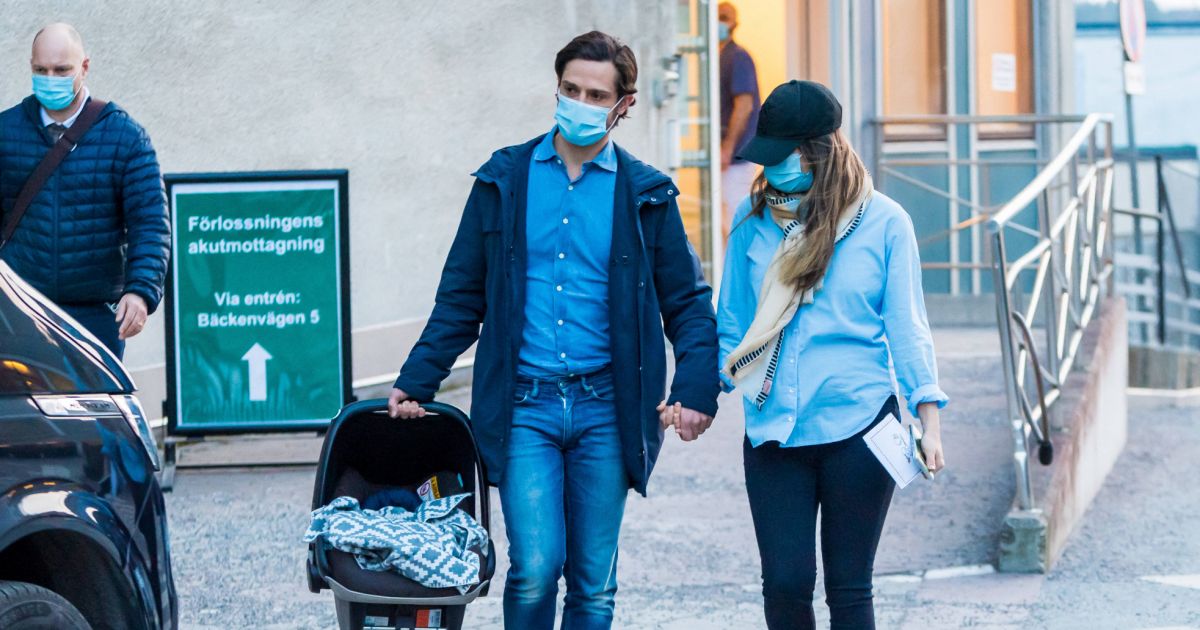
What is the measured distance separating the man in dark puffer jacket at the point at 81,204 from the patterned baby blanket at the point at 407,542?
2071 millimetres

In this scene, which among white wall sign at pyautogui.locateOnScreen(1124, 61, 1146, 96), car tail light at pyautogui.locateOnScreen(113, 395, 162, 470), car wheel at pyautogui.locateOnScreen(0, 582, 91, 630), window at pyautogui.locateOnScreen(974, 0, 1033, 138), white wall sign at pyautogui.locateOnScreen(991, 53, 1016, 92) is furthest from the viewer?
white wall sign at pyautogui.locateOnScreen(991, 53, 1016, 92)

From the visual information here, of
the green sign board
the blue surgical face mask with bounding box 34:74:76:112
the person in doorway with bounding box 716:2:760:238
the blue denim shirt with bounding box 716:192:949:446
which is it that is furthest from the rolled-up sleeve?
the person in doorway with bounding box 716:2:760:238

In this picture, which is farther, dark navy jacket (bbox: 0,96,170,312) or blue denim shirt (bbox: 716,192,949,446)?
dark navy jacket (bbox: 0,96,170,312)

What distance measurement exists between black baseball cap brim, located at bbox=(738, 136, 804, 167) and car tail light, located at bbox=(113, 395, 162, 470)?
1.50 meters

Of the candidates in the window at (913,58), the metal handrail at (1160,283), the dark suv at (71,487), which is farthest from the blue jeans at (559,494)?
the window at (913,58)

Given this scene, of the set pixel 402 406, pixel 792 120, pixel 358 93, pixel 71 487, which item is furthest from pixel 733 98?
pixel 71 487

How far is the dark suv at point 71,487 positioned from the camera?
331 centimetres

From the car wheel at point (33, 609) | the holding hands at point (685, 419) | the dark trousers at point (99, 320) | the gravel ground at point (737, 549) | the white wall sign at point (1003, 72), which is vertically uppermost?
the white wall sign at point (1003, 72)

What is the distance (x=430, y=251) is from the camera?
30.0ft

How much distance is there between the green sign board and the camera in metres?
7.46

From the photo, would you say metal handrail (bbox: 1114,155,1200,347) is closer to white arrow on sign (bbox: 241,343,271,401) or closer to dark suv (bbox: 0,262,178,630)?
white arrow on sign (bbox: 241,343,271,401)

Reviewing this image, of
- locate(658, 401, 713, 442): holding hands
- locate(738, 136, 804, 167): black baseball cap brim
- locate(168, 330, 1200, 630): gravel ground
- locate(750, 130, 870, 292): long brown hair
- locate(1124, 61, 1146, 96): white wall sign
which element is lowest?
locate(168, 330, 1200, 630): gravel ground

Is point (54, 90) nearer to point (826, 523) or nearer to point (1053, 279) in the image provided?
point (826, 523)

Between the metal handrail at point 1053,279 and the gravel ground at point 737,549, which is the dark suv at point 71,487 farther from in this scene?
the metal handrail at point 1053,279
